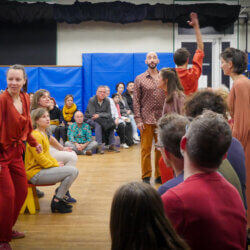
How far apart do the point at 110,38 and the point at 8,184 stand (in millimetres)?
8633

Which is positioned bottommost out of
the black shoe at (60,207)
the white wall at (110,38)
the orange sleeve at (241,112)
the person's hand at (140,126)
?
the black shoe at (60,207)

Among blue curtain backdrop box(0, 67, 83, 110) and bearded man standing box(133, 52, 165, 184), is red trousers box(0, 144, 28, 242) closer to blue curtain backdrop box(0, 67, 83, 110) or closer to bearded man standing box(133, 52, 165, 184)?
bearded man standing box(133, 52, 165, 184)

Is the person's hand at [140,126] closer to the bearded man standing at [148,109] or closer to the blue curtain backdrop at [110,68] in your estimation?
the bearded man standing at [148,109]

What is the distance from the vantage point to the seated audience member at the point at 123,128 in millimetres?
8000

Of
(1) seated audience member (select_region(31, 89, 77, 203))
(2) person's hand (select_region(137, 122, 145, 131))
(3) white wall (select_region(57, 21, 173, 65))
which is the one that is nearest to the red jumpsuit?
(1) seated audience member (select_region(31, 89, 77, 203))

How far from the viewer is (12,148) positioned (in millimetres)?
2670

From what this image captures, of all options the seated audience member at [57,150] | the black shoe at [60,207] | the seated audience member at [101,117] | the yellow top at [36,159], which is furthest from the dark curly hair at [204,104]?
the seated audience member at [101,117]

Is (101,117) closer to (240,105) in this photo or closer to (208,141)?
(240,105)

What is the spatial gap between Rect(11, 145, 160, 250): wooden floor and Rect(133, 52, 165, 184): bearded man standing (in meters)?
0.55

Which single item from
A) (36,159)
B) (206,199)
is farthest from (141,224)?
(36,159)

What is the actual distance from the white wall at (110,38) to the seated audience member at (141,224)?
9917mm

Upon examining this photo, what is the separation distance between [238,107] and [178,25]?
838 cm

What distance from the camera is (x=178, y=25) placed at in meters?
10.6

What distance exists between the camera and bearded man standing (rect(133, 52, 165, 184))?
14.6ft
